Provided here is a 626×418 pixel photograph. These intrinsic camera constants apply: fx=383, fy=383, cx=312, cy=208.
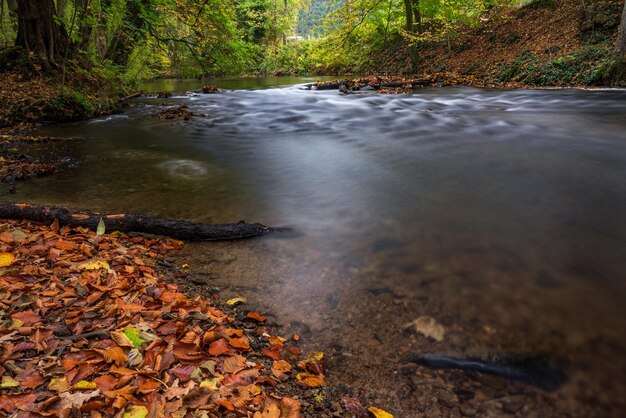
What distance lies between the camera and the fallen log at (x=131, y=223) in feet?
11.3

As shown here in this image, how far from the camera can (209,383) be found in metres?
1.72

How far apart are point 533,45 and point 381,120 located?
984 centimetres

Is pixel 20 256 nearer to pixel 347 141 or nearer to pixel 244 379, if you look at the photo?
pixel 244 379

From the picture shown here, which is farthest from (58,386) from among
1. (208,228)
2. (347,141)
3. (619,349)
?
(347,141)

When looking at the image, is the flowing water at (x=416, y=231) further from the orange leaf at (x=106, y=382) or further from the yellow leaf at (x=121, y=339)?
the orange leaf at (x=106, y=382)

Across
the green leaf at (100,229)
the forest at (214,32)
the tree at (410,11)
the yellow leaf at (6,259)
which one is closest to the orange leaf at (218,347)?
the yellow leaf at (6,259)

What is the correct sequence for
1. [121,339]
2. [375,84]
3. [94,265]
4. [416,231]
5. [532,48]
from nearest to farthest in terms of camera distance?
[121,339] < [94,265] < [416,231] < [532,48] < [375,84]

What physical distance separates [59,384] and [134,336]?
0.38 meters

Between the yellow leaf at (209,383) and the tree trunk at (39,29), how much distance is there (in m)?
10.7

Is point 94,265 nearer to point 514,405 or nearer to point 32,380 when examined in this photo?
point 32,380

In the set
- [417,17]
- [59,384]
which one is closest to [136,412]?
[59,384]

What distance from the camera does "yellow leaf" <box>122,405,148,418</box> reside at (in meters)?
1.45

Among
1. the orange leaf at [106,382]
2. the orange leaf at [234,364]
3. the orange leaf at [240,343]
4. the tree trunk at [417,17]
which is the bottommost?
the orange leaf at [240,343]

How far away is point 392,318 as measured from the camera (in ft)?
8.39
